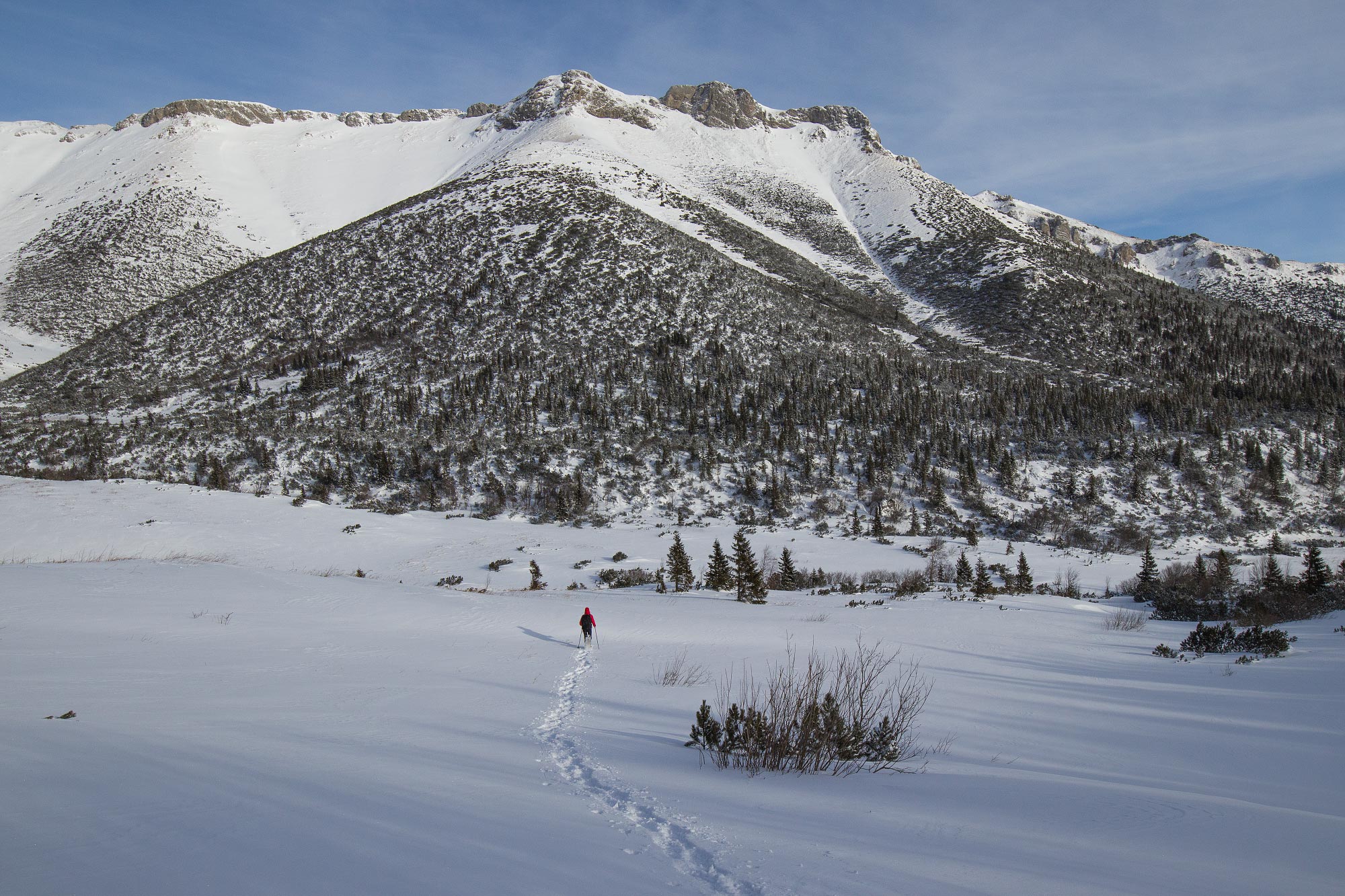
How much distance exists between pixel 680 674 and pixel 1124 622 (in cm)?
1005

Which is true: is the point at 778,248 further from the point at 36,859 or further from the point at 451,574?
the point at 36,859

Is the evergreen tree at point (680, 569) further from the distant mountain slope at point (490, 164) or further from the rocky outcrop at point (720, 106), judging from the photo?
the rocky outcrop at point (720, 106)

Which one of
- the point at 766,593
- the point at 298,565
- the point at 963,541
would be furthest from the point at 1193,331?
the point at 298,565

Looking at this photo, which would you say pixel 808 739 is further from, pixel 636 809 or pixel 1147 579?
pixel 1147 579

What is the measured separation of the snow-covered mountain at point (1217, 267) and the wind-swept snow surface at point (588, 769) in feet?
369

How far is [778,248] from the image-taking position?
75000mm

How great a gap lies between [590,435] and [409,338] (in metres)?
21.2

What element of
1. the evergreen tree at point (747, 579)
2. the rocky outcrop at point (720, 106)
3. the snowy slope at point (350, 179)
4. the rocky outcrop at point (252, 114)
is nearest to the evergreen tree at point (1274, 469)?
the evergreen tree at point (747, 579)

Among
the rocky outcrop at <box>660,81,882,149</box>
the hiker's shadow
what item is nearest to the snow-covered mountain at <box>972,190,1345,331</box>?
the rocky outcrop at <box>660,81,882,149</box>

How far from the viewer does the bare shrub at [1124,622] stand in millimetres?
12398

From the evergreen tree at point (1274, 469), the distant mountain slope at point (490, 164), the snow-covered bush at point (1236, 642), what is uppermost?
the distant mountain slope at point (490, 164)

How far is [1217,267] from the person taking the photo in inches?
5231

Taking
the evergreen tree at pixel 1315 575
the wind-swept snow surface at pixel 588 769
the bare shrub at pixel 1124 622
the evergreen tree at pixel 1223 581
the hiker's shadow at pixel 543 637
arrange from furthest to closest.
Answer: the evergreen tree at pixel 1223 581 → the evergreen tree at pixel 1315 575 → the bare shrub at pixel 1124 622 → the hiker's shadow at pixel 543 637 → the wind-swept snow surface at pixel 588 769

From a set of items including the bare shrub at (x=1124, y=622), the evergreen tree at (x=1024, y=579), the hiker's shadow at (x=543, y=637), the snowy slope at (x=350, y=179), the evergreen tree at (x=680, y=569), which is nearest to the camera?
the hiker's shadow at (x=543, y=637)
